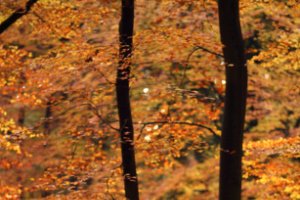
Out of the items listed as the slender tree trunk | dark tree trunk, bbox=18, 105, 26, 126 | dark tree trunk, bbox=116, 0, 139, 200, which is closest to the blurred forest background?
dark tree trunk, bbox=18, 105, 26, 126

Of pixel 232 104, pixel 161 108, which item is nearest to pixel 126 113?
pixel 232 104

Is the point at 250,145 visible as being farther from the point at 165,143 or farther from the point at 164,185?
the point at 164,185

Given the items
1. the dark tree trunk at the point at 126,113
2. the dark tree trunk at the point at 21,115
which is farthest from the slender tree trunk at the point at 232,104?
the dark tree trunk at the point at 21,115

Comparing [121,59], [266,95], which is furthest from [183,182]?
[121,59]

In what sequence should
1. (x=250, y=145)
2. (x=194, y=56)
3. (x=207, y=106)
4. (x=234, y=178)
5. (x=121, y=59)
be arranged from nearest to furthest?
(x=234, y=178), (x=121, y=59), (x=250, y=145), (x=207, y=106), (x=194, y=56)

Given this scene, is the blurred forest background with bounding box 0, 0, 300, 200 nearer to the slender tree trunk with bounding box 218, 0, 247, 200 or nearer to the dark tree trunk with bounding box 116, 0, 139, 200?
the dark tree trunk with bounding box 116, 0, 139, 200

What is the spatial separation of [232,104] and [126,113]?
2.75 metres

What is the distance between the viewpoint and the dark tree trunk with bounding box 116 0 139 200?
938cm

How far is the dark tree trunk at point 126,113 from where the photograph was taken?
938 cm

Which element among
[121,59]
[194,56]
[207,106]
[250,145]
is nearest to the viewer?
[121,59]

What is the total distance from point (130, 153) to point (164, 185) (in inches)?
269

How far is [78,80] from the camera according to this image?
17297 mm

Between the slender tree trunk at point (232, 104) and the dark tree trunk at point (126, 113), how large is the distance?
92.4 inches

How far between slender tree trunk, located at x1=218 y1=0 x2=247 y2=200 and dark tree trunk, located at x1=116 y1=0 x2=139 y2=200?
7.70ft
